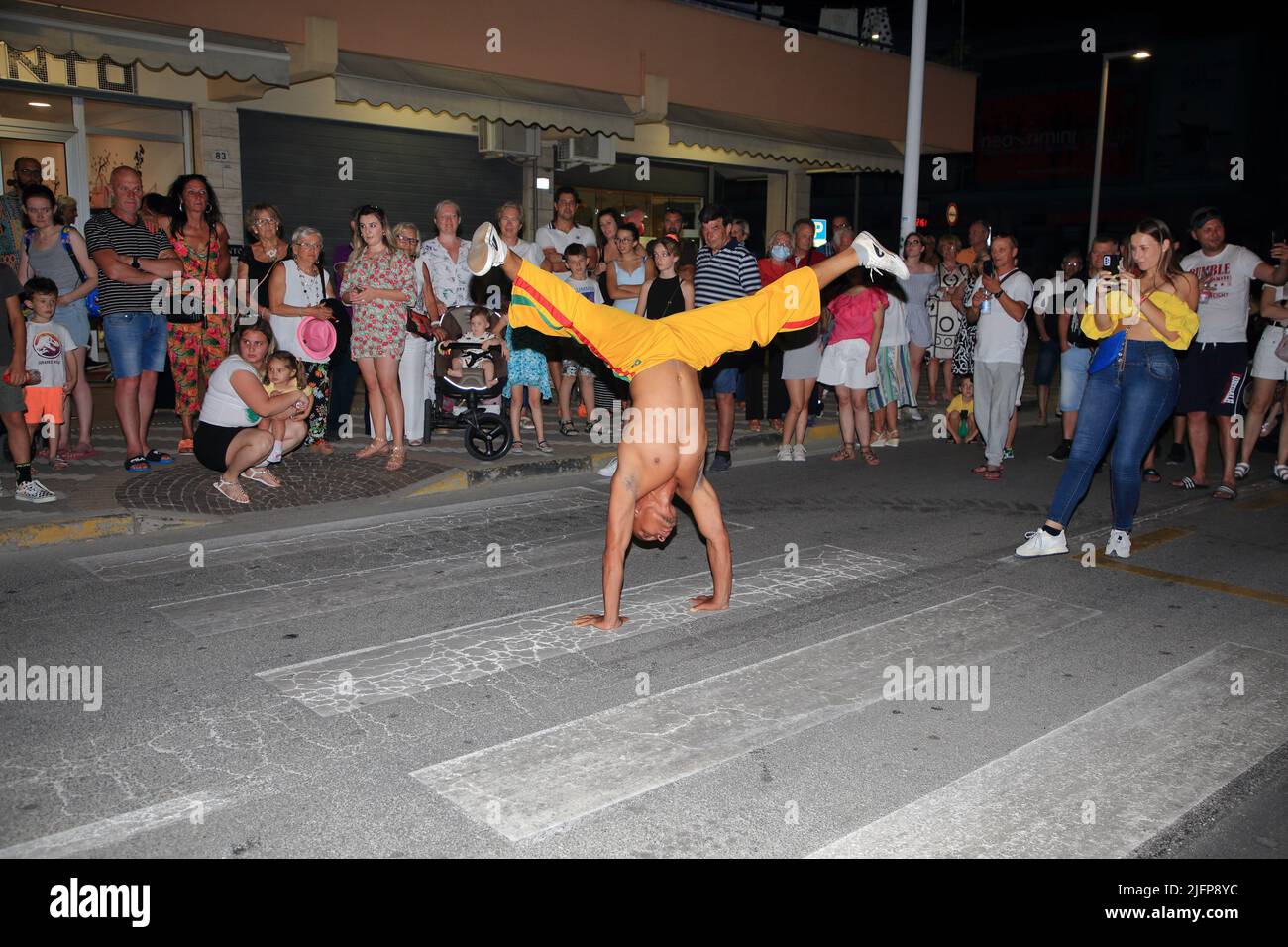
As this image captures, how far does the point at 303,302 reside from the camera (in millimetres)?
9359

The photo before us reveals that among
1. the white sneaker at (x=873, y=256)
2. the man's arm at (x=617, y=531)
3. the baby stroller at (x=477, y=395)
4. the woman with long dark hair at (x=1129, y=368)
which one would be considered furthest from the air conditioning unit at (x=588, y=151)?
the man's arm at (x=617, y=531)

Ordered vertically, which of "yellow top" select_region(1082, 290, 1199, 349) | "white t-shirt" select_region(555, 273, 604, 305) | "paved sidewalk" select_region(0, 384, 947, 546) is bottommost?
"paved sidewalk" select_region(0, 384, 947, 546)

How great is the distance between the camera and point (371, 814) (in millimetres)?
3645

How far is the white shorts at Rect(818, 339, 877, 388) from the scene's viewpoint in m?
10.2

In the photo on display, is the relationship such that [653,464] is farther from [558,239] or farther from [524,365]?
[558,239]

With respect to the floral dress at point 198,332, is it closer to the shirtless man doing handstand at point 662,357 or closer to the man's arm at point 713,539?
the shirtless man doing handstand at point 662,357

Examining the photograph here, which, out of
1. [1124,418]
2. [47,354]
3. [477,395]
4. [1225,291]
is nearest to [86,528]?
[47,354]

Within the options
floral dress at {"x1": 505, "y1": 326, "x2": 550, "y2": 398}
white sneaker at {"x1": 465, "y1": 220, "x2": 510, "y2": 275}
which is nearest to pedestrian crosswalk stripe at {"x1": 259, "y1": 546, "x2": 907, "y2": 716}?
white sneaker at {"x1": 465, "y1": 220, "x2": 510, "y2": 275}

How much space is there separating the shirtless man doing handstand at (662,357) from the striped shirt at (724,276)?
334 centimetres

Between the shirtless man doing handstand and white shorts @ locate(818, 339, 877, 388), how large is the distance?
4296 millimetres

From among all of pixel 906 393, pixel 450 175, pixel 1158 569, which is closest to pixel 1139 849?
pixel 1158 569

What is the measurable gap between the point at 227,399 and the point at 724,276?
4182 mm

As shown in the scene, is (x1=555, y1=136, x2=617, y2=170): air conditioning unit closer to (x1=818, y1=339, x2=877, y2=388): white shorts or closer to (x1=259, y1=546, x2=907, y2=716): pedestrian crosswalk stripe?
(x1=818, y1=339, x2=877, y2=388): white shorts

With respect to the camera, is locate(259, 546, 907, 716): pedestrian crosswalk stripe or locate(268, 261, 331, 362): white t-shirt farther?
locate(268, 261, 331, 362): white t-shirt
